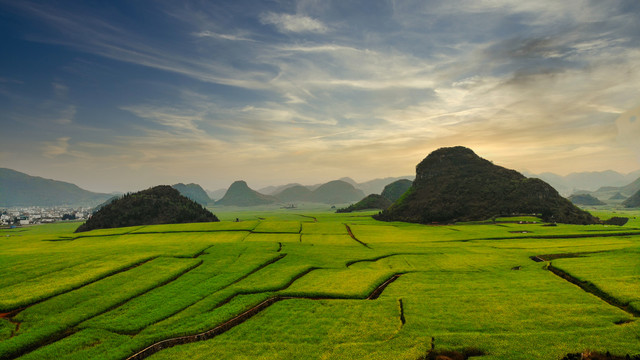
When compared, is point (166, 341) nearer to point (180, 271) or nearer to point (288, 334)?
point (288, 334)

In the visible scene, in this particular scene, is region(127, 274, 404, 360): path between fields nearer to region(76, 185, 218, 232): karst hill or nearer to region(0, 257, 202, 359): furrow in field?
region(0, 257, 202, 359): furrow in field

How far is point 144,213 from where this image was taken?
164 m

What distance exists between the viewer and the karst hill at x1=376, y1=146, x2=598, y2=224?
124 metres

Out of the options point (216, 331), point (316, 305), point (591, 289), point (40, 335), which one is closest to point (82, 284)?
point (40, 335)

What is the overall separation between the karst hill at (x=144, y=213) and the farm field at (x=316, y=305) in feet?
408

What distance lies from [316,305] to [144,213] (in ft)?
554

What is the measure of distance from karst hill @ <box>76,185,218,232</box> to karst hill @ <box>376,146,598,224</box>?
382ft

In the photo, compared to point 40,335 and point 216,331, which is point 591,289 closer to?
point 216,331

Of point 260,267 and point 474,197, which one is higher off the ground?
point 474,197

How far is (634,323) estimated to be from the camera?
850 inches

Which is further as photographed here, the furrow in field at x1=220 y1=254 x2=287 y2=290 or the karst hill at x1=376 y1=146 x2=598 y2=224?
the karst hill at x1=376 y1=146 x2=598 y2=224

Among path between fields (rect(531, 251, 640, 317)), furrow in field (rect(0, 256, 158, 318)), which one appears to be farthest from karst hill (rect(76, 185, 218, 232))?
path between fields (rect(531, 251, 640, 317))

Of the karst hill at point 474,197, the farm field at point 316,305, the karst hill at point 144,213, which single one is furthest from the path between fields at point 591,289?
the karst hill at point 144,213

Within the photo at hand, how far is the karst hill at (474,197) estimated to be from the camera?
124 meters
